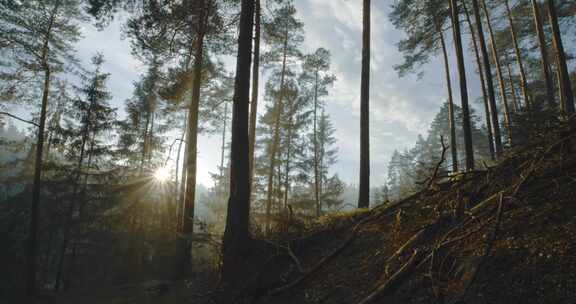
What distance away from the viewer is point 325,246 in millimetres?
4832

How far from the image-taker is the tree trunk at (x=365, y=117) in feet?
26.9

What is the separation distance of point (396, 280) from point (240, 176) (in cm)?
340

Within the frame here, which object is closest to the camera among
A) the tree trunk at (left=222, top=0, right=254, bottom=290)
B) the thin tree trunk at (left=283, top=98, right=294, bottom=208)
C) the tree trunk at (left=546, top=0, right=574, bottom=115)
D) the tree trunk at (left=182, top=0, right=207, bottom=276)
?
the tree trunk at (left=222, top=0, right=254, bottom=290)

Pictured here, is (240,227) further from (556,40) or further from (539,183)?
(556,40)

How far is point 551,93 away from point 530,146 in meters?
11.5

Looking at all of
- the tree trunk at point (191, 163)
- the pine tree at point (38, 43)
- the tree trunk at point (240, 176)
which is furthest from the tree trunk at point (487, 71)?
the pine tree at point (38, 43)

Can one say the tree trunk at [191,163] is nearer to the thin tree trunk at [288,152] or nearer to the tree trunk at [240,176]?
the tree trunk at [240,176]

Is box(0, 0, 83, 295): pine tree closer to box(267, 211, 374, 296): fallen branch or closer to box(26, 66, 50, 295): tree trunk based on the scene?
box(26, 66, 50, 295): tree trunk

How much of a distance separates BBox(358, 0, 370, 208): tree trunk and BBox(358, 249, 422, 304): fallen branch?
5138mm

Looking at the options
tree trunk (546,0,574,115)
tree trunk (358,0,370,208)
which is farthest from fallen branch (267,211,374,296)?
tree trunk (546,0,574,115)

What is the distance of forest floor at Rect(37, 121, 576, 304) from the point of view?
6.89ft

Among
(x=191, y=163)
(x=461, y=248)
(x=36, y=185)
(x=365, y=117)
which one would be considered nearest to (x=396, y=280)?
(x=461, y=248)

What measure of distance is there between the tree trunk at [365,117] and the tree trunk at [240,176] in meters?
4.32

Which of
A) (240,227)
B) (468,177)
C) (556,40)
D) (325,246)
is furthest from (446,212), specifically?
(556,40)
